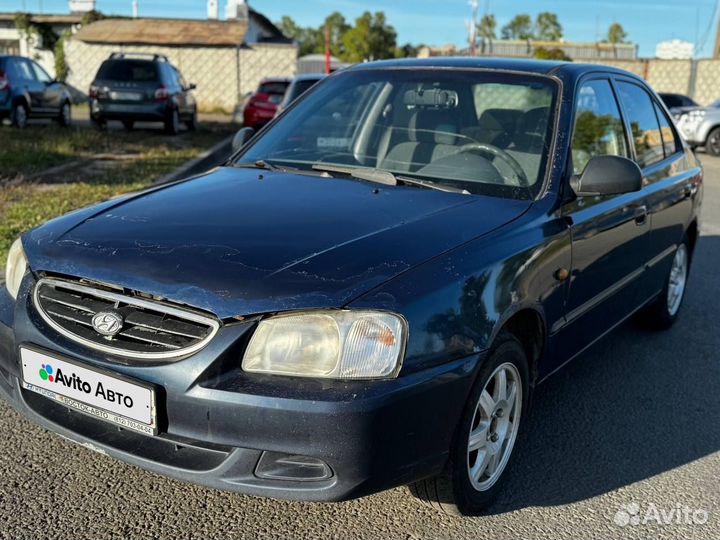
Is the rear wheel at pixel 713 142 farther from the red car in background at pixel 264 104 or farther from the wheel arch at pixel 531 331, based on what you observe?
the wheel arch at pixel 531 331

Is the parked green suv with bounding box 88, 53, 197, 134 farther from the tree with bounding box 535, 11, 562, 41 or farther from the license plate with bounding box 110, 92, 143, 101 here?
the tree with bounding box 535, 11, 562, 41

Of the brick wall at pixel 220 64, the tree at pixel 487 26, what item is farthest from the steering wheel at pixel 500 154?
the tree at pixel 487 26

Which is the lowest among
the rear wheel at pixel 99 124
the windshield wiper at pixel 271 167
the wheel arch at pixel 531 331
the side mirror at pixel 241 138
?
the rear wheel at pixel 99 124

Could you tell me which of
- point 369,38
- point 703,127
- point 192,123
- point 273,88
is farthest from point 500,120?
point 369,38

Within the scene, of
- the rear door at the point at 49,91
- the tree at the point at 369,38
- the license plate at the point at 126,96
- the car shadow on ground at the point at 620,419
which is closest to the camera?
the car shadow on ground at the point at 620,419

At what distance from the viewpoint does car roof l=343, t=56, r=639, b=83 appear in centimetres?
378

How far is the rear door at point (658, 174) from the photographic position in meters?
4.33

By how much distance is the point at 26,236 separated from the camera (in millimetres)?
2896

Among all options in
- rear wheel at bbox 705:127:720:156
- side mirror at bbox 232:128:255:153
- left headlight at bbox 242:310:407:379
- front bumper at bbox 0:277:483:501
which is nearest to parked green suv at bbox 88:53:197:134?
rear wheel at bbox 705:127:720:156

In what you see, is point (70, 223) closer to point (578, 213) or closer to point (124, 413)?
point (124, 413)

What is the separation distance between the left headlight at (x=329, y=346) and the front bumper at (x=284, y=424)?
0.11 ft

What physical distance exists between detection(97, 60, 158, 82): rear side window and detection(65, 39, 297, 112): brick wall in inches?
439

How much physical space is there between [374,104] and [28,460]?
235 cm

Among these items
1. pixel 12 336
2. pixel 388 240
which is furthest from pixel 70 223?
pixel 388 240
